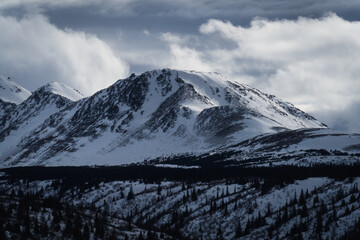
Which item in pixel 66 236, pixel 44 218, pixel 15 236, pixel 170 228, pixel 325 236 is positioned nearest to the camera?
pixel 15 236

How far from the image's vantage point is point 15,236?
406 ft

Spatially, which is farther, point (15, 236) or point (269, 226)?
point (269, 226)

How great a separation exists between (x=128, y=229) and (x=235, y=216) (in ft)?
166

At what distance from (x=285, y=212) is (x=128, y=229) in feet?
199

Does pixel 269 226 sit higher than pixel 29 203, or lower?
lower

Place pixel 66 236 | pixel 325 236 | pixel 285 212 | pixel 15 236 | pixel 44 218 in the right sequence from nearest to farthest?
pixel 15 236
pixel 66 236
pixel 44 218
pixel 325 236
pixel 285 212

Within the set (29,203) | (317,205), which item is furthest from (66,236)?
(317,205)

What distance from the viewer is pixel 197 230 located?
191 metres

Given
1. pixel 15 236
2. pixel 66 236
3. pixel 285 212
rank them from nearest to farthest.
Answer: pixel 15 236
pixel 66 236
pixel 285 212

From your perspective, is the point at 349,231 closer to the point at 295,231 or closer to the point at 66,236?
the point at 295,231

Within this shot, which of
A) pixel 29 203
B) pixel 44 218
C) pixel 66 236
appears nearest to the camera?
pixel 66 236

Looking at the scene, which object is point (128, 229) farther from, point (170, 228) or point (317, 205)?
point (317, 205)

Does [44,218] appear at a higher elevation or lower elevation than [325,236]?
higher

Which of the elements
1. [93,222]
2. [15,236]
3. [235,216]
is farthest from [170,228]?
[15,236]
